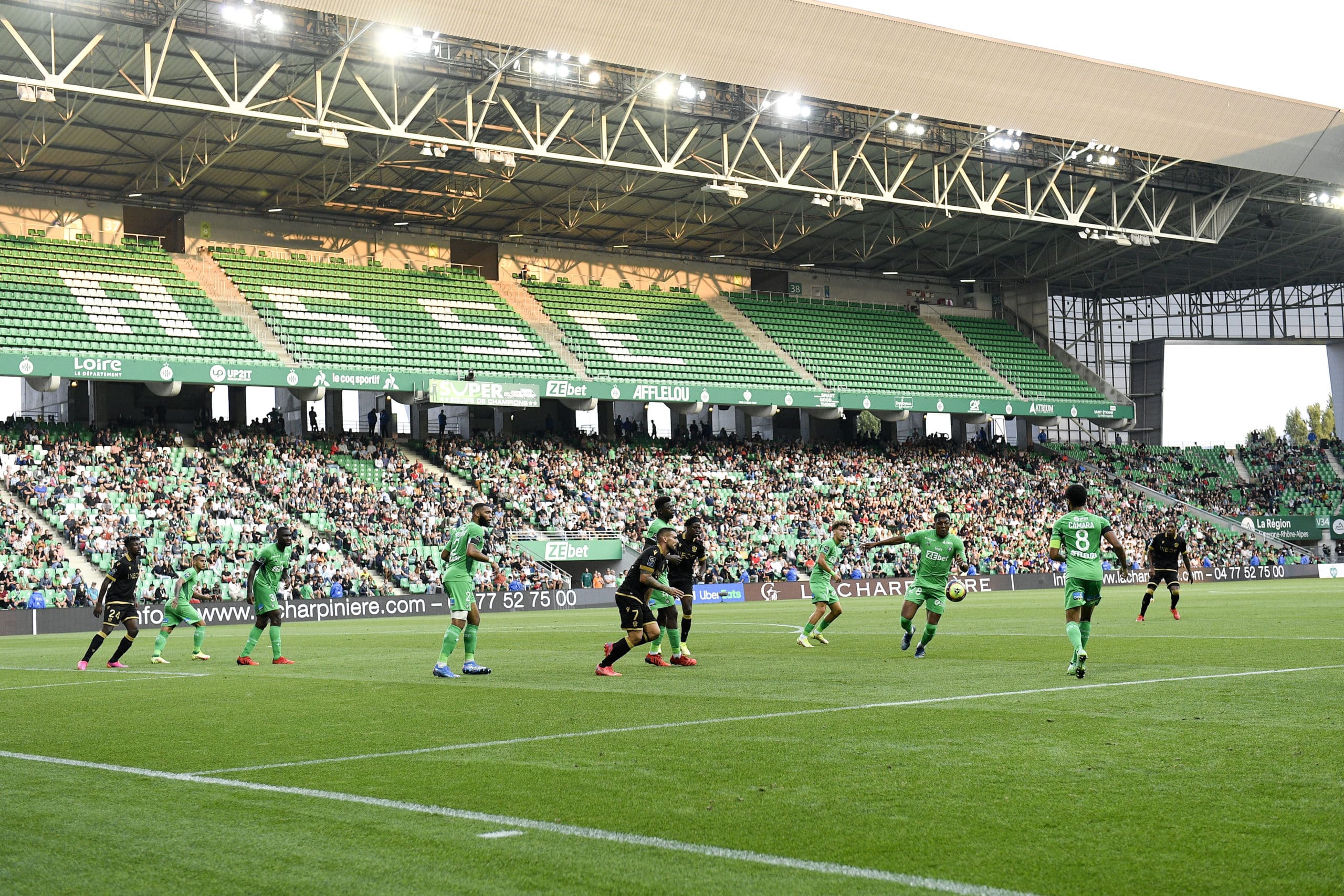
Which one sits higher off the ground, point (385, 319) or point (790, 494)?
point (385, 319)

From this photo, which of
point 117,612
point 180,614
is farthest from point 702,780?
point 180,614

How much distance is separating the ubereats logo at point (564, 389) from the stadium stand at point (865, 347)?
12.0m

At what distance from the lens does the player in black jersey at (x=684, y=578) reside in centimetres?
1727

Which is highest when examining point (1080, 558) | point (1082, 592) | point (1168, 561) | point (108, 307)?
point (108, 307)

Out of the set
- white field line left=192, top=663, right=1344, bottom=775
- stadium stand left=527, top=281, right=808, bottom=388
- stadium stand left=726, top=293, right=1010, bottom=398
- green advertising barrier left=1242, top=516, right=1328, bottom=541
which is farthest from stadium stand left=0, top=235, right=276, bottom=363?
green advertising barrier left=1242, top=516, right=1328, bottom=541

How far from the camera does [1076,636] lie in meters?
13.9

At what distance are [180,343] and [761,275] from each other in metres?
29.9

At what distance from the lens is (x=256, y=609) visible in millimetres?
19922

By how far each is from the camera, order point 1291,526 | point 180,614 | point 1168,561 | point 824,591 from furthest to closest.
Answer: point 1291,526, point 1168,561, point 180,614, point 824,591

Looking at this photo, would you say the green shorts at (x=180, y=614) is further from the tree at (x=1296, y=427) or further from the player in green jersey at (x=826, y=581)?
the tree at (x=1296, y=427)

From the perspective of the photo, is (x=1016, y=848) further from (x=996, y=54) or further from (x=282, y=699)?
(x=996, y=54)

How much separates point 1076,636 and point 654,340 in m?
44.8

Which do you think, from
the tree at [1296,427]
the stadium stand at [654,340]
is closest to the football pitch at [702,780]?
the stadium stand at [654,340]

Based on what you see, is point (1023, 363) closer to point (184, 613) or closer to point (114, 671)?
point (184, 613)
